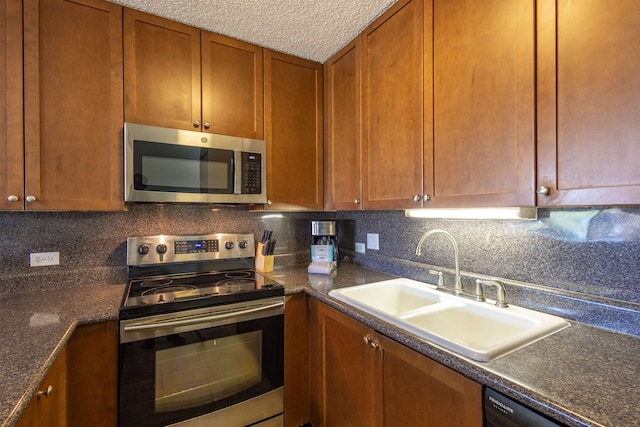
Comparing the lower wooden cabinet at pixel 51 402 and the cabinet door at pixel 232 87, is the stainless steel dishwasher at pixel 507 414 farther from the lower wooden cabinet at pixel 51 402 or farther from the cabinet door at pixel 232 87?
the cabinet door at pixel 232 87

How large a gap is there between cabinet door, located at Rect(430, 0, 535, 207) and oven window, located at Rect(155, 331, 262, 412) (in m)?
1.17

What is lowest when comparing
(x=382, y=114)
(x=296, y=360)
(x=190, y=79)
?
(x=296, y=360)

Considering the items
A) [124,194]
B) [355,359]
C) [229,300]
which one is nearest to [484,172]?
[355,359]

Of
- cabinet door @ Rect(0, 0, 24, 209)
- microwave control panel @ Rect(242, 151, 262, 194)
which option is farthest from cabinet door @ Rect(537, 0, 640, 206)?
cabinet door @ Rect(0, 0, 24, 209)

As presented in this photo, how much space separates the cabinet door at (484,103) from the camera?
3.25 ft

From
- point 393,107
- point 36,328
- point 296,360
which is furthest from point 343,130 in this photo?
point 36,328

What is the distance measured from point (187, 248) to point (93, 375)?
79 cm

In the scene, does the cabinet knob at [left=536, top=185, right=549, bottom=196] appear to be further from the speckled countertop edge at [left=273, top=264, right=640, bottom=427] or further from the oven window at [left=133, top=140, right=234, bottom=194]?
the oven window at [left=133, top=140, right=234, bottom=194]

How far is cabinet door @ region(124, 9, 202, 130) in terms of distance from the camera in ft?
5.07

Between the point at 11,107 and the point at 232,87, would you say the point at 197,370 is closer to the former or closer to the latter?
the point at 11,107

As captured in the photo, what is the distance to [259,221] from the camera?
2.17 metres

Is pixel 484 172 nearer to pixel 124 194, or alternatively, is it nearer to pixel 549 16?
pixel 549 16

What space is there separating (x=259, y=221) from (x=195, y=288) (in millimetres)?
683

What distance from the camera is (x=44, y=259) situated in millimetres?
1585
